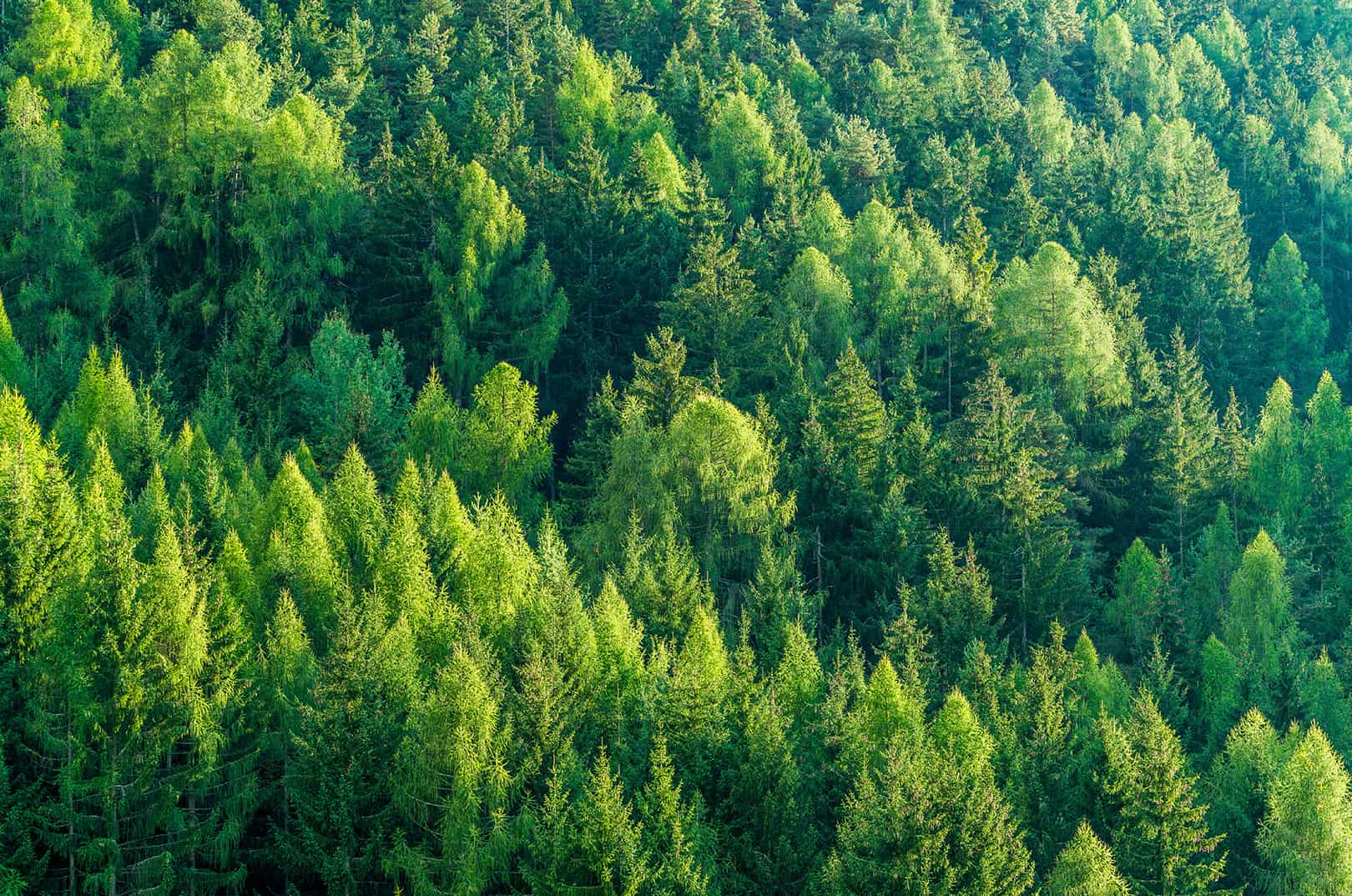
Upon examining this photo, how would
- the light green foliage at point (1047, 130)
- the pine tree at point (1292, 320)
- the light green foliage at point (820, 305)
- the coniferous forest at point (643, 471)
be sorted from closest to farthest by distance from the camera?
the coniferous forest at point (643, 471) → the light green foliage at point (820, 305) → the pine tree at point (1292, 320) → the light green foliage at point (1047, 130)

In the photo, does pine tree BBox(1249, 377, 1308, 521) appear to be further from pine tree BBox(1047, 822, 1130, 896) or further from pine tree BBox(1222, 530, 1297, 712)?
pine tree BBox(1047, 822, 1130, 896)

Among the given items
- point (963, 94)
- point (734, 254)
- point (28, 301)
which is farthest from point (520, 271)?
point (963, 94)

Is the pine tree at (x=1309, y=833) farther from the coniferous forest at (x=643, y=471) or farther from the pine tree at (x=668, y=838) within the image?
the pine tree at (x=668, y=838)

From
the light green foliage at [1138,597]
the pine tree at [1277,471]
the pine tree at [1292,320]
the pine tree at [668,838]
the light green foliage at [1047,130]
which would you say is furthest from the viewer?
the light green foliage at [1047,130]

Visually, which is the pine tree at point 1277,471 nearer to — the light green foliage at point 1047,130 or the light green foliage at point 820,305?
the light green foliage at point 820,305

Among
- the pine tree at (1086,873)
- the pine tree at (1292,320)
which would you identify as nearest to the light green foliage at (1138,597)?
the pine tree at (1086,873)

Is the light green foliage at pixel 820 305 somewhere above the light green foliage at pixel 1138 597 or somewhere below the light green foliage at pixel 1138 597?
above

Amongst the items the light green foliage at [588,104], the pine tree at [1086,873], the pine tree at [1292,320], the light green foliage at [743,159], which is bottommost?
the pine tree at [1086,873]

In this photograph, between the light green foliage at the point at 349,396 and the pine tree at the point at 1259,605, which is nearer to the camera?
the light green foliage at the point at 349,396

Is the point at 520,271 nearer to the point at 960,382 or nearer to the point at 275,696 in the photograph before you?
the point at 960,382
